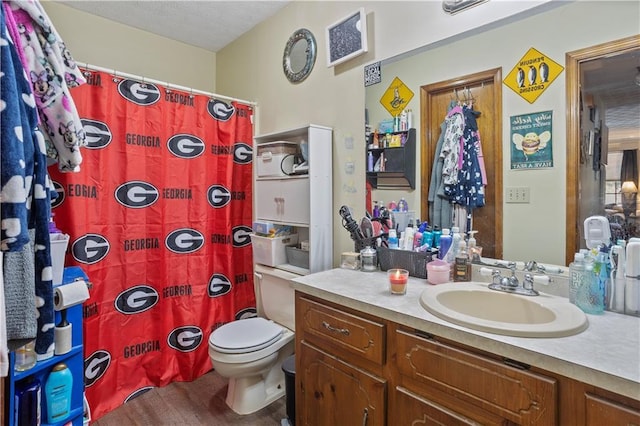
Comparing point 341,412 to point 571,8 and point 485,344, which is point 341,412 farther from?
point 571,8

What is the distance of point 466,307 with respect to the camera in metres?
1.28

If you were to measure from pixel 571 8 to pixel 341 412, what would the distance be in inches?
66.2

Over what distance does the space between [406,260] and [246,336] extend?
0.96m

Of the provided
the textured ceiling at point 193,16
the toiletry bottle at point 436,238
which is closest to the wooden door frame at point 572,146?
the toiletry bottle at point 436,238

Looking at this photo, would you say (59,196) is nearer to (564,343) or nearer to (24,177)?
(24,177)

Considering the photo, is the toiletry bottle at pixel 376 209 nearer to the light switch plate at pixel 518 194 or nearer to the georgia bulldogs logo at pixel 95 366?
the light switch plate at pixel 518 194

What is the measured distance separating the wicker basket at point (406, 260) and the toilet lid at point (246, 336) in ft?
2.41

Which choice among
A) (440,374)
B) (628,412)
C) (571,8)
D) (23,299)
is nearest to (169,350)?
(23,299)

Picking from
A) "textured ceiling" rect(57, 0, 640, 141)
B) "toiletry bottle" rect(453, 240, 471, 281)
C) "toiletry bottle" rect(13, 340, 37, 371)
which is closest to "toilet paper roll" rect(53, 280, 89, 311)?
"toiletry bottle" rect(13, 340, 37, 371)

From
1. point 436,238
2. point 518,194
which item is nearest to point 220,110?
point 436,238

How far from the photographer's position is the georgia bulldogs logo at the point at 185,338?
7.34 feet

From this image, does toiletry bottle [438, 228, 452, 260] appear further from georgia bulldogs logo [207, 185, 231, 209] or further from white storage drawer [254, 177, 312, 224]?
georgia bulldogs logo [207, 185, 231, 209]

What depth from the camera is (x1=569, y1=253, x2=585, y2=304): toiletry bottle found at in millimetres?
1101

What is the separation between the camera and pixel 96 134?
6.27 feet
